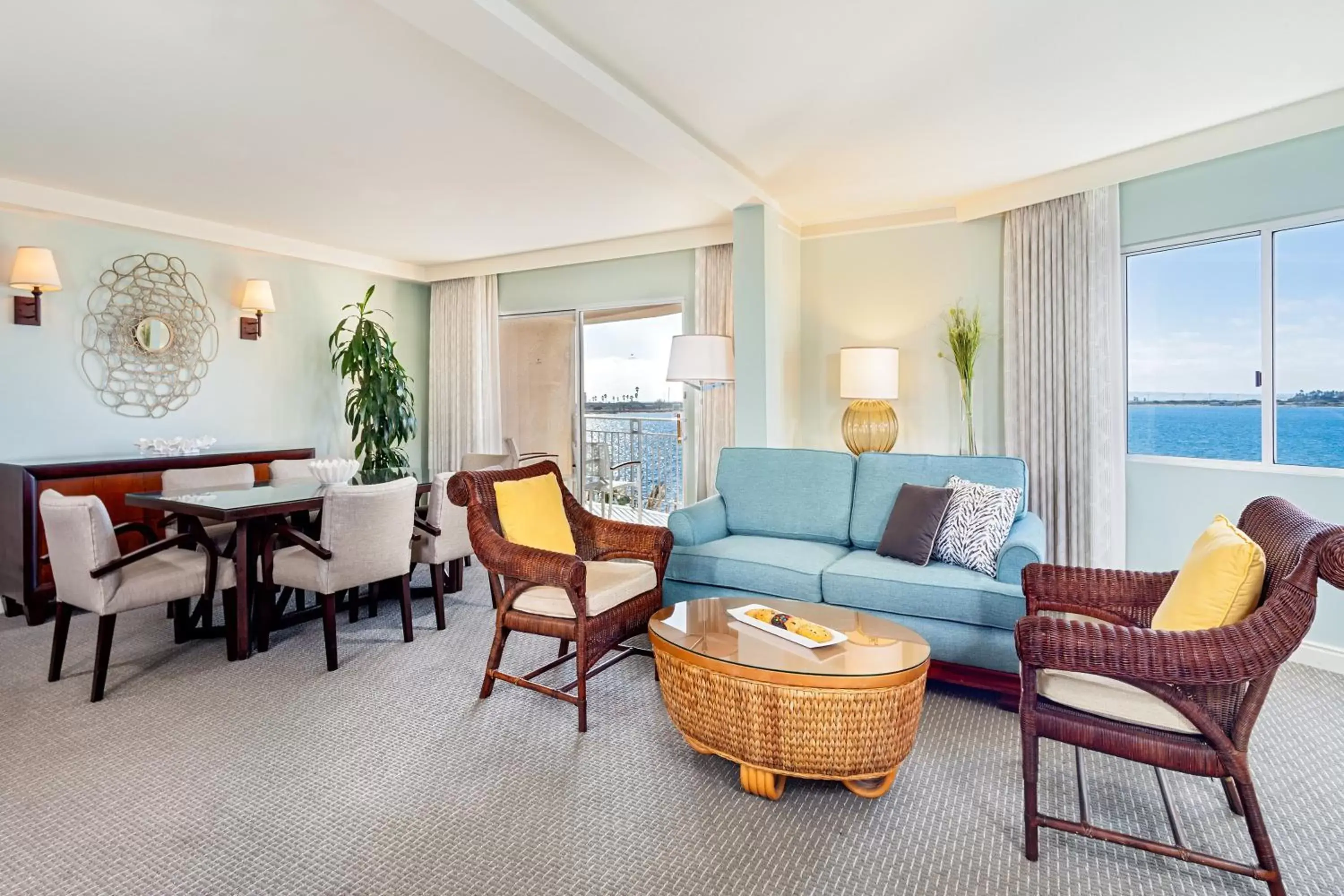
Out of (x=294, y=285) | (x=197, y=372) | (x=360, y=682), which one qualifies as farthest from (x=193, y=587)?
(x=294, y=285)

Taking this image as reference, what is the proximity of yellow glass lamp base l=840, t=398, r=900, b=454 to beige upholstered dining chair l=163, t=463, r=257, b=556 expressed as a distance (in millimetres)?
3760

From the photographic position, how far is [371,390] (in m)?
5.66

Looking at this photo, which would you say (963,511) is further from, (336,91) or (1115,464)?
(336,91)

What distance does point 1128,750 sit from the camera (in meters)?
1.71

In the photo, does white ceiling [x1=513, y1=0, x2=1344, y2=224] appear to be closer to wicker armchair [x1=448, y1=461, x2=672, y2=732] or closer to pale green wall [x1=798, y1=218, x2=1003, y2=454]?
pale green wall [x1=798, y1=218, x2=1003, y2=454]

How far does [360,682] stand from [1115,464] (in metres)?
4.14

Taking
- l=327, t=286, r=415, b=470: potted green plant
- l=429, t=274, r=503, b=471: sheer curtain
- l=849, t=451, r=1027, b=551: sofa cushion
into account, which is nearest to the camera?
l=849, t=451, r=1027, b=551: sofa cushion

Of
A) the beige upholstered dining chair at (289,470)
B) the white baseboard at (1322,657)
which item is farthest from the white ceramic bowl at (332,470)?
Answer: the white baseboard at (1322,657)

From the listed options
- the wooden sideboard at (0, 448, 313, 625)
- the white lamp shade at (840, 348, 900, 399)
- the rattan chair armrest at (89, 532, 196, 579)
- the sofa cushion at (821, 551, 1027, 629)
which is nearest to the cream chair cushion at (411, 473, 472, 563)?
the rattan chair armrest at (89, 532, 196, 579)

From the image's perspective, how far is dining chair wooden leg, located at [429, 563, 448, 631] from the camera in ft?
12.2

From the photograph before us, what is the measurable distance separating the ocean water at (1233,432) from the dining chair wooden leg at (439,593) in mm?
4043

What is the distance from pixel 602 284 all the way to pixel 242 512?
3.55 metres

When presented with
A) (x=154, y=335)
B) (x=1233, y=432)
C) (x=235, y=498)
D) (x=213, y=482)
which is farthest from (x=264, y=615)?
(x=1233, y=432)

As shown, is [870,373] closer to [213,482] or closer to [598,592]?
[598,592]
